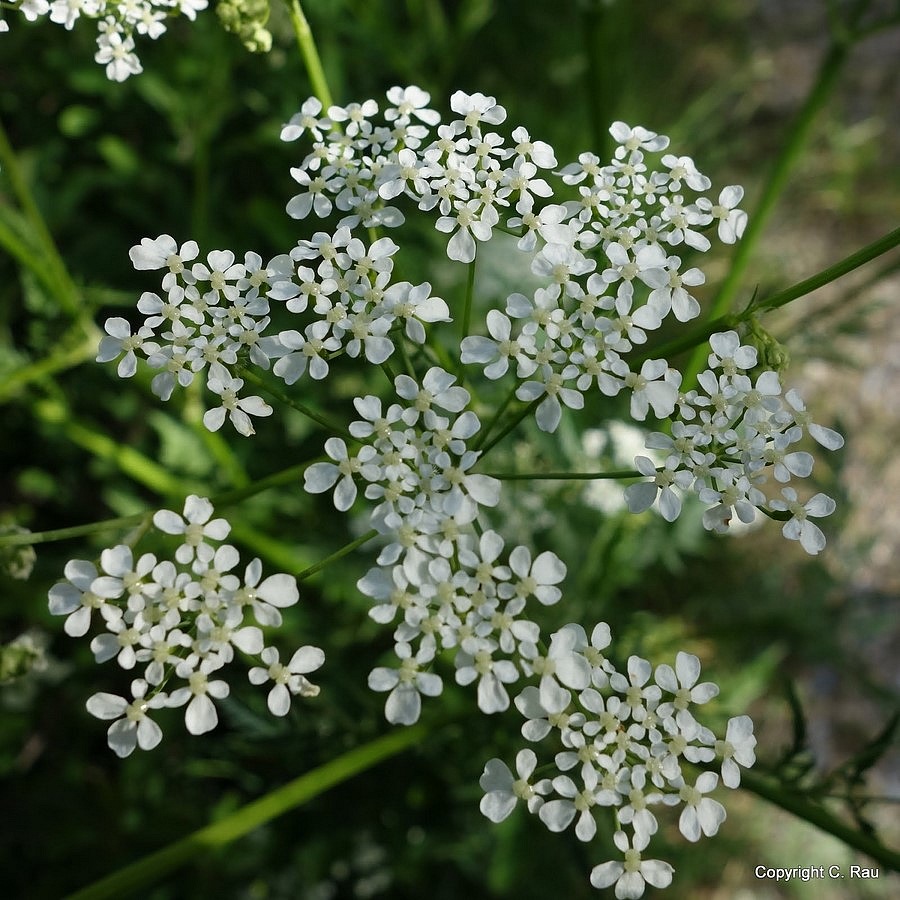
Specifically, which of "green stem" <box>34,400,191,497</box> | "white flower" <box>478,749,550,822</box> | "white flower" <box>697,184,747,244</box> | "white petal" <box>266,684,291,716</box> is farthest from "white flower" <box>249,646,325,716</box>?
"green stem" <box>34,400,191,497</box>

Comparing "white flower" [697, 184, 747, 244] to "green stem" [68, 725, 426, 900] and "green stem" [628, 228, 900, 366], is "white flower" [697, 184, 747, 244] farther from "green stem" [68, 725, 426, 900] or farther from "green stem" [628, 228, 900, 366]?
"green stem" [68, 725, 426, 900]

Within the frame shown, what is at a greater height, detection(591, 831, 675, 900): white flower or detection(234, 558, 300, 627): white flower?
detection(234, 558, 300, 627): white flower

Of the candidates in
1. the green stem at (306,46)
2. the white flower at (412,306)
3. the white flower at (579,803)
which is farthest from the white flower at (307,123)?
the white flower at (579,803)

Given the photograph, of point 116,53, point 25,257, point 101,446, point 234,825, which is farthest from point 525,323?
point 101,446

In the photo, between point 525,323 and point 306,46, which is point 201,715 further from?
point 306,46

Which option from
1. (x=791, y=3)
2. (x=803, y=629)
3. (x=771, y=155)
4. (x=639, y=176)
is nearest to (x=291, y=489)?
(x=639, y=176)

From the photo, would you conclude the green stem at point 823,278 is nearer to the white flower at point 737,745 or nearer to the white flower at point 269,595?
the white flower at point 737,745
